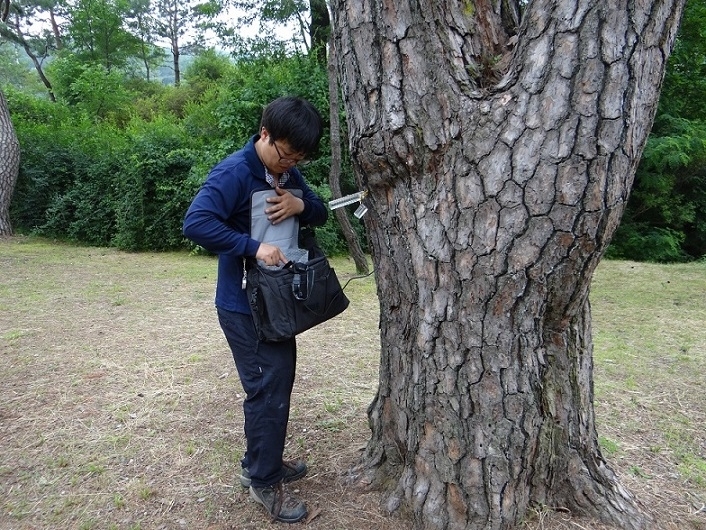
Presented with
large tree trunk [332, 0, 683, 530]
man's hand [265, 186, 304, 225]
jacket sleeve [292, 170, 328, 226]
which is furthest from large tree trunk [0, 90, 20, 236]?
large tree trunk [332, 0, 683, 530]

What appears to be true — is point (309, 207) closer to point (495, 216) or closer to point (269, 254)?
point (269, 254)

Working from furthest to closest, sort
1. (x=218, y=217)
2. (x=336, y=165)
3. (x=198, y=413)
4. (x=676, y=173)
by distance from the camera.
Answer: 1. (x=676, y=173)
2. (x=336, y=165)
3. (x=198, y=413)
4. (x=218, y=217)

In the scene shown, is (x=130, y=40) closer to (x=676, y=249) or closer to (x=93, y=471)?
(x=676, y=249)

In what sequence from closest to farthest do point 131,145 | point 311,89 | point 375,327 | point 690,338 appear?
point 690,338, point 375,327, point 311,89, point 131,145

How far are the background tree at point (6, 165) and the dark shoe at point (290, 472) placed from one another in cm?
1165

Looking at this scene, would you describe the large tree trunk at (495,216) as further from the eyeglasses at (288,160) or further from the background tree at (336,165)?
the background tree at (336,165)

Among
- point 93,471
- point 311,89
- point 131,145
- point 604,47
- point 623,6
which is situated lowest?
point 93,471

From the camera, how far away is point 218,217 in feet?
6.47

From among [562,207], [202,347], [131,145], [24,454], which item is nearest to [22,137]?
[131,145]

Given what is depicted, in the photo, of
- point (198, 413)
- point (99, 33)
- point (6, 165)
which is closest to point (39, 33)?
point (99, 33)

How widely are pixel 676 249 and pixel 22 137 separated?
51.7ft

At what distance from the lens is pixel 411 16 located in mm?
1810

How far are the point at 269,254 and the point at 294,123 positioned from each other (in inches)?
19.3

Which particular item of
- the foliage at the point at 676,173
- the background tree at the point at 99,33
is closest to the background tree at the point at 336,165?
the foliage at the point at 676,173
